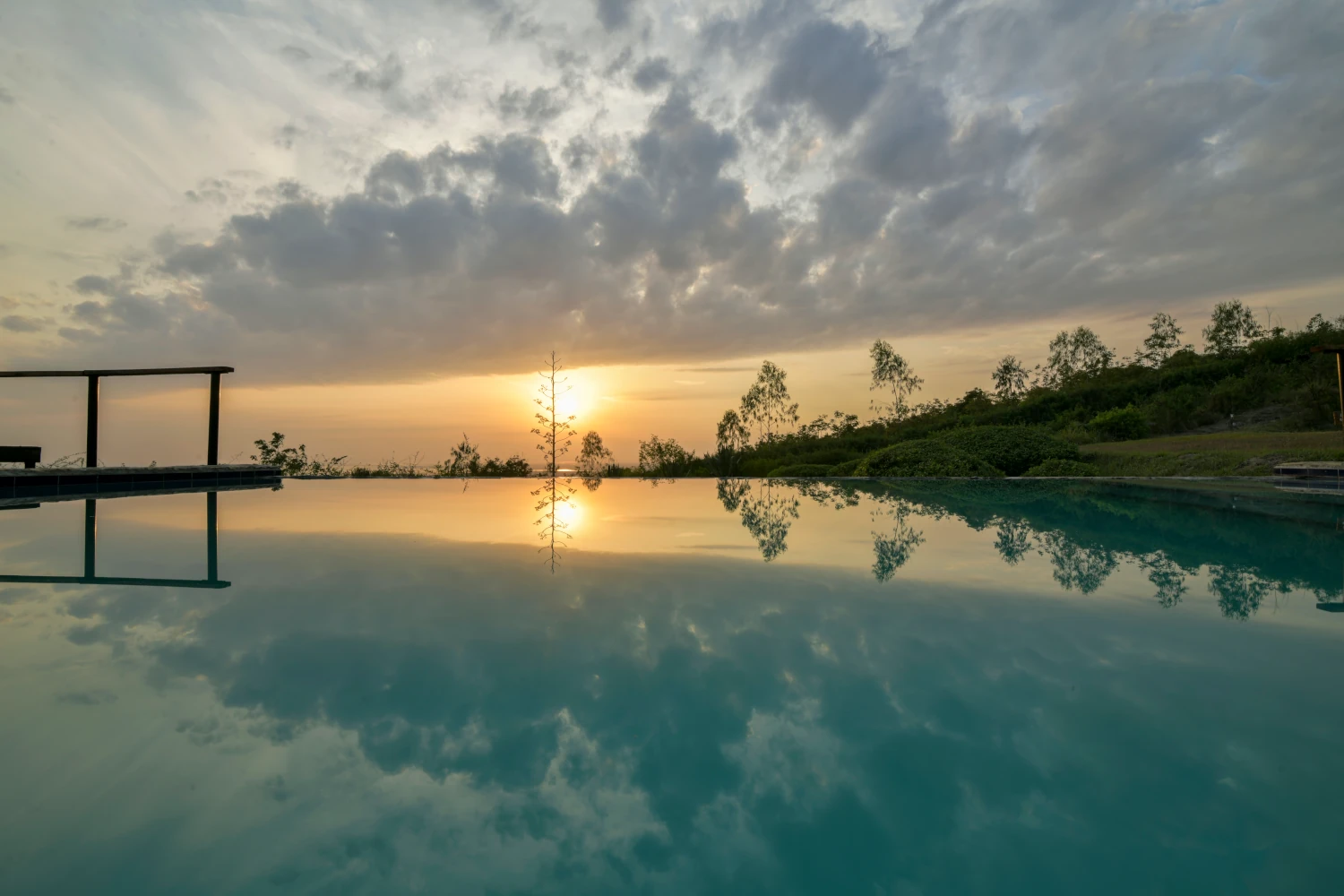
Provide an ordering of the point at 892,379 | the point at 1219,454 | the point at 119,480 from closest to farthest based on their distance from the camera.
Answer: the point at 119,480
the point at 1219,454
the point at 892,379

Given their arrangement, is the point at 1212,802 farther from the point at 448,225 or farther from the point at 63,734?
the point at 448,225

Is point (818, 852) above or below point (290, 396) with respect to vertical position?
below

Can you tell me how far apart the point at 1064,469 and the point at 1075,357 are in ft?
85.7

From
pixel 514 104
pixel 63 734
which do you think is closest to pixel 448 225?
pixel 514 104

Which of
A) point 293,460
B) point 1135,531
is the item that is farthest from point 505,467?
point 1135,531

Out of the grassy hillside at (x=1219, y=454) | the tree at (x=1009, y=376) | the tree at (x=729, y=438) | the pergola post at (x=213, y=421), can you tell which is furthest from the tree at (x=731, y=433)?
the tree at (x=1009, y=376)

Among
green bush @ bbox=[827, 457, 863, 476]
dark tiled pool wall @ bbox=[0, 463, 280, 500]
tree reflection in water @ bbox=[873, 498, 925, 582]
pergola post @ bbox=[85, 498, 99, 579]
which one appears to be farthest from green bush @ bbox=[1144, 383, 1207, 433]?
dark tiled pool wall @ bbox=[0, 463, 280, 500]

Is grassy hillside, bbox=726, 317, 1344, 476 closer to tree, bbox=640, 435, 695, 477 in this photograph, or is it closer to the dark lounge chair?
tree, bbox=640, 435, 695, 477

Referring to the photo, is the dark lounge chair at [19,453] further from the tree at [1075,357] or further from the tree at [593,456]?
the tree at [1075,357]

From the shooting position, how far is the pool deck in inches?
403

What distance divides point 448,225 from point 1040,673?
14796 mm

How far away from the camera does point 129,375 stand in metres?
11.6

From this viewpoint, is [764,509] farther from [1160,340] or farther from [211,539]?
[1160,340]

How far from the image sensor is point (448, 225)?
14.6 meters
